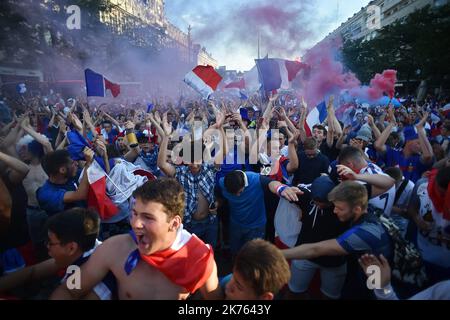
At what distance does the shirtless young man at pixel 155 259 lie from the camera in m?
1.75

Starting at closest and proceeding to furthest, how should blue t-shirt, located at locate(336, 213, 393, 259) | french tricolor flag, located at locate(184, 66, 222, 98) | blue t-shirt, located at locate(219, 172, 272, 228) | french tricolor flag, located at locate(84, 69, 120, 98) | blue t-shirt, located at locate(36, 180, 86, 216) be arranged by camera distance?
blue t-shirt, located at locate(336, 213, 393, 259), blue t-shirt, located at locate(36, 180, 86, 216), blue t-shirt, located at locate(219, 172, 272, 228), french tricolor flag, located at locate(84, 69, 120, 98), french tricolor flag, located at locate(184, 66, 222, 98)

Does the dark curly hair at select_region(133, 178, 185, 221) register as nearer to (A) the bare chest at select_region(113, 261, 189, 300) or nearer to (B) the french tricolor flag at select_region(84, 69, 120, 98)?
(A) the bare chest at select_region(113, 261, 189, 300)

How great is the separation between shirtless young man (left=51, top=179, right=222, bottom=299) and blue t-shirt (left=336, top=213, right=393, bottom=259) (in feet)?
3.34

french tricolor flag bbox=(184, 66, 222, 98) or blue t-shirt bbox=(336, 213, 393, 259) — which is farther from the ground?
french tricolor flag bbox=(184, 66, 222, 98)

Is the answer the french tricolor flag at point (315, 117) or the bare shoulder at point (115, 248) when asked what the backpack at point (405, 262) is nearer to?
the bare shoulder at point (115, 248)

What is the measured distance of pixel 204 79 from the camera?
Answer: 8.98 metres

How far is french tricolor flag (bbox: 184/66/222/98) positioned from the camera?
8.87 m

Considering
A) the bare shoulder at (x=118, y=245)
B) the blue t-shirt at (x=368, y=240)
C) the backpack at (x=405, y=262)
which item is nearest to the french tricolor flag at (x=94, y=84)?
the bare shoulder at (x=118, y=245)

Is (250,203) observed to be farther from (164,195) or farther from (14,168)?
(14,168)

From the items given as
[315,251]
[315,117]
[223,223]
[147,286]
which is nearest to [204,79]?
Result: [315,117]

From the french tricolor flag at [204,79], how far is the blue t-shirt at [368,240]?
23.7ft

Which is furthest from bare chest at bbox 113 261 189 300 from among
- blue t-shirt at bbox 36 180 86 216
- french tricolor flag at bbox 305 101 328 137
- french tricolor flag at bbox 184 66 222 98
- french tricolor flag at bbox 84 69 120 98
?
french tricolor flag at bbox 84 69 120 98
